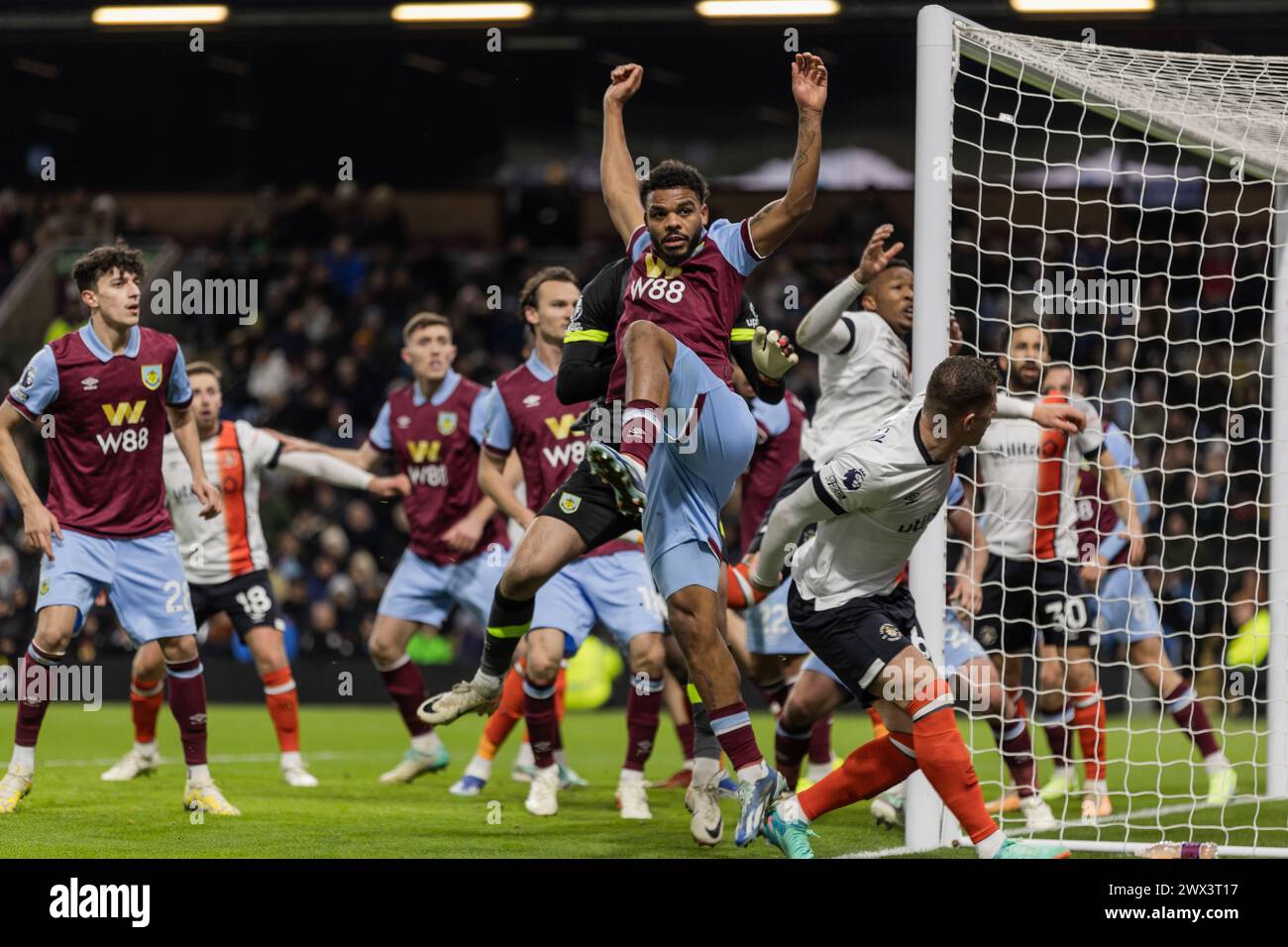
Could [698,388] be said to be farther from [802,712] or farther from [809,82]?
[802,712]

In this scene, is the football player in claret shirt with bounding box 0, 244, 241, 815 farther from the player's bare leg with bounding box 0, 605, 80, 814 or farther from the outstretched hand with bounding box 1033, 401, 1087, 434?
the outstretched hand with bounding box 1033, 401, 1087, 434

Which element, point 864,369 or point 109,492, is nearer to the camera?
point 109,492

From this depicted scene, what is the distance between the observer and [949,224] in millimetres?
6465

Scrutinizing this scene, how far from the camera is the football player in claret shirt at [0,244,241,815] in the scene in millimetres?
6938

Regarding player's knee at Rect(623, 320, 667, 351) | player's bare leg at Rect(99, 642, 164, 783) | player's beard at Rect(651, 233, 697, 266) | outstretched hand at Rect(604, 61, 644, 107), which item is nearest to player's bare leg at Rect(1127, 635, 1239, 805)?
player's beard at Rect(651, 233, 697, 266)

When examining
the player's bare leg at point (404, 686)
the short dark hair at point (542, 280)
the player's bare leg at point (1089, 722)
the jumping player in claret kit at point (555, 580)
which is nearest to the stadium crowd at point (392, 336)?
the player's bare leg at point (1089, 722)

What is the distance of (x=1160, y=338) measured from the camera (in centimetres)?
714

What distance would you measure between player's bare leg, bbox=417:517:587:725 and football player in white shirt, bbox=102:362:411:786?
2.69 meters

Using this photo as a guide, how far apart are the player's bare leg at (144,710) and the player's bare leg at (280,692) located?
1.72 ft

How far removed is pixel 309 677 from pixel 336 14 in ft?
29.0

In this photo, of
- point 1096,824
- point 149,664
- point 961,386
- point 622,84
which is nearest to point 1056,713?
point 1096,824

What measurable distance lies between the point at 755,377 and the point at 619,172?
36.5 inches

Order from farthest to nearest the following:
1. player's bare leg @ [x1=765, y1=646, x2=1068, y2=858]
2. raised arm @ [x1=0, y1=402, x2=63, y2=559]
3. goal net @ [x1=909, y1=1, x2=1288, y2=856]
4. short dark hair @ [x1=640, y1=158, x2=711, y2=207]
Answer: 1. raised arm @ [x1=0, y1=402, x2=63, y2=559]
2. goal net @ [x1=909, y1=1, x2=1288, y2=856]
3. short dark hair @ [x1=640, y1=158, x2=711, y2=207]
4. player's bare leg @ [x1=765, y1=646, x2=1068, y2=858]

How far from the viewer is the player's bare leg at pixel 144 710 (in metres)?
8.67
